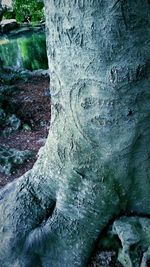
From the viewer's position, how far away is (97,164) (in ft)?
9.46

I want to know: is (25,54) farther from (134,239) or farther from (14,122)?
(134,239)

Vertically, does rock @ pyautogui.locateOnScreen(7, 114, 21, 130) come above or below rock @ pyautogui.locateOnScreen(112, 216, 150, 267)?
below

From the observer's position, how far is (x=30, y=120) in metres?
8.28

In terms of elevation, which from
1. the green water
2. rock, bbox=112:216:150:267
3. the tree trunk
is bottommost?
the green water

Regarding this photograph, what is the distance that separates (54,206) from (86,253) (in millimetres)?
473

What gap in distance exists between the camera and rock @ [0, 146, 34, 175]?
19.1 feet

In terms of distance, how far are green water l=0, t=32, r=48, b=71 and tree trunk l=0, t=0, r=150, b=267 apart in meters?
13.2

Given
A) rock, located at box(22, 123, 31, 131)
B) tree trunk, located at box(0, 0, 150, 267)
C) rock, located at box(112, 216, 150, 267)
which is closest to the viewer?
tree trunk, located at box(0, 0, 150, 267)

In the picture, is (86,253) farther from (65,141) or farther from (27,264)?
(65,141)

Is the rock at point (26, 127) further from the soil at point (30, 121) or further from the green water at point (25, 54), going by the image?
the green water at point (25, 54)

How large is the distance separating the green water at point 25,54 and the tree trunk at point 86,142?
43.4 feet

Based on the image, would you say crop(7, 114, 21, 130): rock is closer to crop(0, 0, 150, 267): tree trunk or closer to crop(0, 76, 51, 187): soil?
crop(0, 76, 51, 187): soil

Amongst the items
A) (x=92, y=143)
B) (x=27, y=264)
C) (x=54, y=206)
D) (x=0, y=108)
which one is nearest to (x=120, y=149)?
(x=92, y=143)

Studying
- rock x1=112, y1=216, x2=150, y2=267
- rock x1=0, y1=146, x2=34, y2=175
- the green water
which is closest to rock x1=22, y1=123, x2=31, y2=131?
rock x1=0, y1=146, x2=34, y2=175
